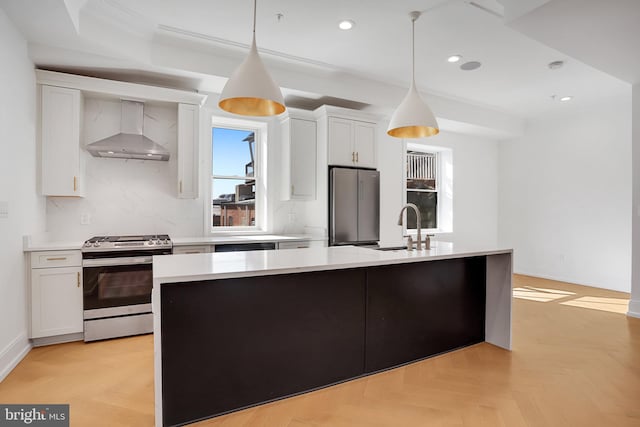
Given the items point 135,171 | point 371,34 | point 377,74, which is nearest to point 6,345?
point 135,171

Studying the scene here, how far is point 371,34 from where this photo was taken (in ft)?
11.4

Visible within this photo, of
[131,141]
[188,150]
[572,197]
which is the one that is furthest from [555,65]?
[131,141]

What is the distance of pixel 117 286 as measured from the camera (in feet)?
11.0

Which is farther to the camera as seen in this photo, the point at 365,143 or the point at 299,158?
the point at 365,143

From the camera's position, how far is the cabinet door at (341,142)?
454 cm

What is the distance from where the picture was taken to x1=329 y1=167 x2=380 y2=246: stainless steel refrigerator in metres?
4.48

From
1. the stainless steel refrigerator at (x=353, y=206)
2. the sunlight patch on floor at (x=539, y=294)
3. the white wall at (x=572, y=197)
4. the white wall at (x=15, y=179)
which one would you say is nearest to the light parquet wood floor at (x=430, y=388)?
the white wall at (x=15, y=179)

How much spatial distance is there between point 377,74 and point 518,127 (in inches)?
138

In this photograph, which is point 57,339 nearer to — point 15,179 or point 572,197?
point 15,179

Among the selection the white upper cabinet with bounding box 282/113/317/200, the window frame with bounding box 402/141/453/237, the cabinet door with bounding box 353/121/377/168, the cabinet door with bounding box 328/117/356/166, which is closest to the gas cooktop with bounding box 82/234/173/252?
the white upper cabinet with bounding box 282/113/317/200

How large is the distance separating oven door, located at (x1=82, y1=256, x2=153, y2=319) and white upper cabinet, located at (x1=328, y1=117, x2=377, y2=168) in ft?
8.22

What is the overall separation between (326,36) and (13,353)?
12.6ft

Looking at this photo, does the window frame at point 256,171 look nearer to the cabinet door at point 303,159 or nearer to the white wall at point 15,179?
the cabinet door at point 303,159

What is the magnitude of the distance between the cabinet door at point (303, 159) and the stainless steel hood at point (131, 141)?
1.55 m
